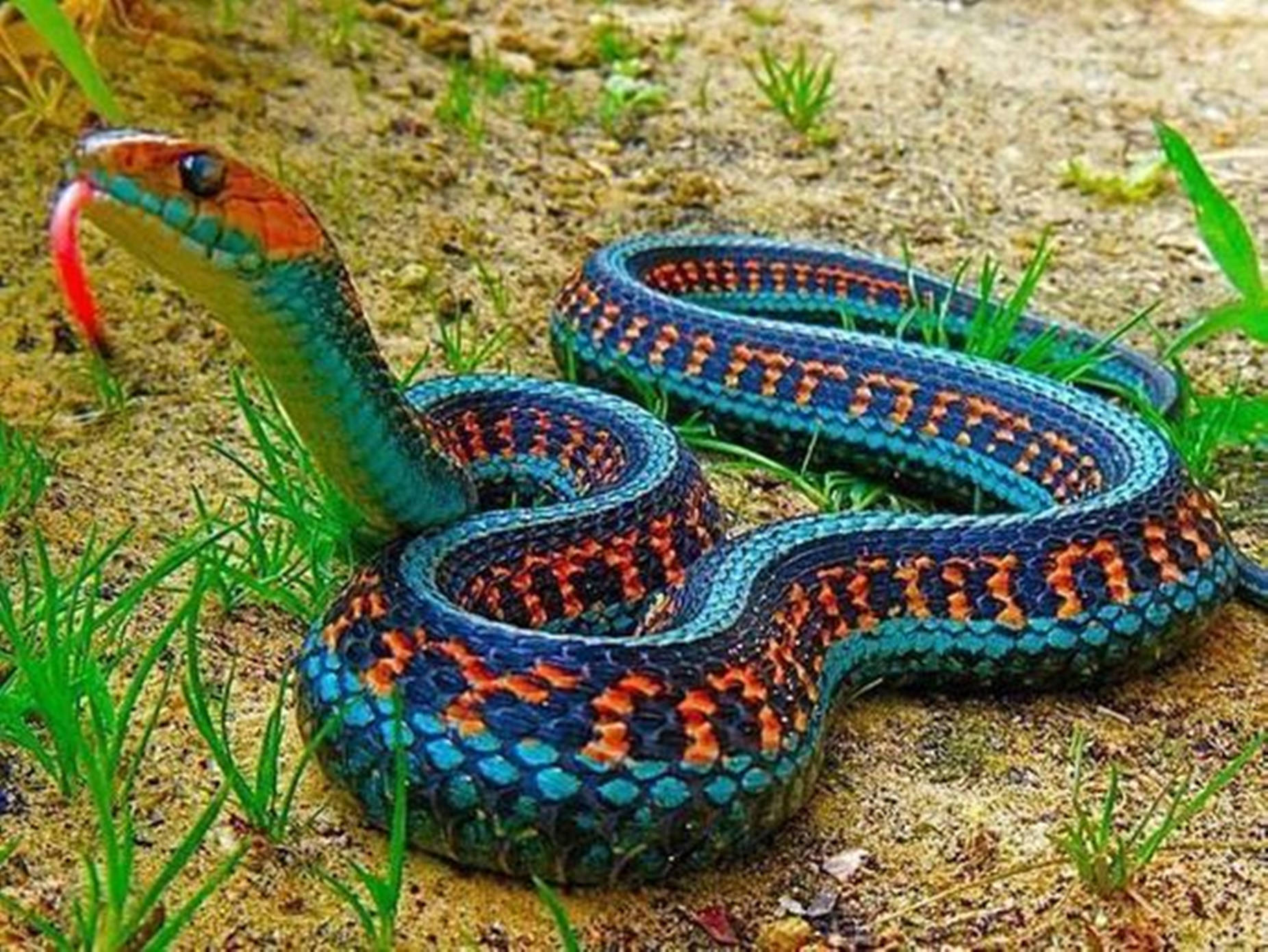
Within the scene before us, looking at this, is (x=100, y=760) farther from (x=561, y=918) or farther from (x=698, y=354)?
(x=698, y=354)

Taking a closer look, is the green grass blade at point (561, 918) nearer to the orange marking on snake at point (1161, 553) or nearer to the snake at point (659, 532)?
the snake at point (659, 532)

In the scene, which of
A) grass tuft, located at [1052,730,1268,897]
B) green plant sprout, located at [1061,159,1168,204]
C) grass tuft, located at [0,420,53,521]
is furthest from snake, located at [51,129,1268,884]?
green plant sprout, located at [1061,159,1168,204]

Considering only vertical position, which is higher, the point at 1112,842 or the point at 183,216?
the point at 183,216

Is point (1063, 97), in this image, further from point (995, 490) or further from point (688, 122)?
point (995, 490)

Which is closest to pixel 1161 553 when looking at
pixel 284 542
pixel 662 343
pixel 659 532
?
pixel 659 532

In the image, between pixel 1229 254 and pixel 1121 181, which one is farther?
pixel 1121 181

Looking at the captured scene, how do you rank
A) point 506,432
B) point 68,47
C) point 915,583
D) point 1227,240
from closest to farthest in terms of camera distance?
point 68,47
point 915,583
point 1227,240
point 506,432

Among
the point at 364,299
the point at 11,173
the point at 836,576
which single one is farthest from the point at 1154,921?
the point at 11,173

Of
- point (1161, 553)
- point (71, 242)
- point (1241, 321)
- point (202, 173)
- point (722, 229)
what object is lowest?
point (722, 229)
